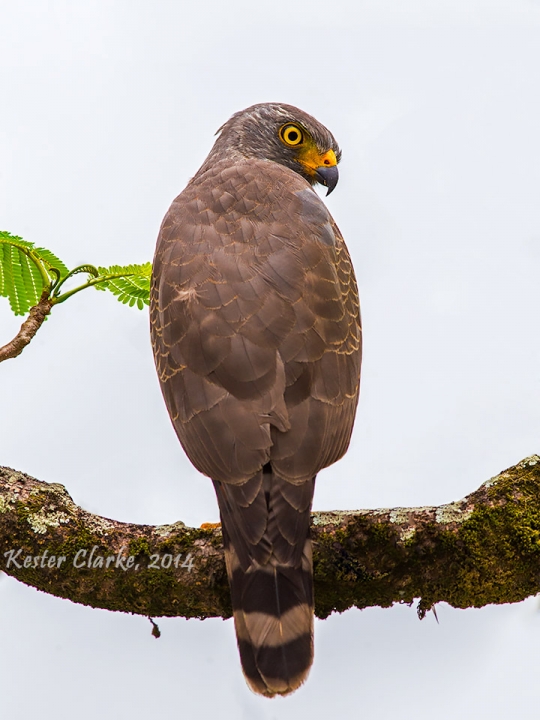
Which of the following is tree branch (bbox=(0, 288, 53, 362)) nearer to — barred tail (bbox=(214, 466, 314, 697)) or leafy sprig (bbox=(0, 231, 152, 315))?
leafy sprig (bbox=(0, 231, 152, 315))

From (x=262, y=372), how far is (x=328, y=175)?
272 cm

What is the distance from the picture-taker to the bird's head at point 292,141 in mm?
6215

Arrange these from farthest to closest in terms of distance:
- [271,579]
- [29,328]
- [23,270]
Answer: [23,270] < [29,328] < [271,579]

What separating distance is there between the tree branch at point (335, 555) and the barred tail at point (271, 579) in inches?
11.5

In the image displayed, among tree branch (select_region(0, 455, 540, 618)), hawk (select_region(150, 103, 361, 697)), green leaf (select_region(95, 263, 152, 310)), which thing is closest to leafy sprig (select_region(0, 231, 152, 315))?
green leaf (select_region(95, 263, 152, 310))

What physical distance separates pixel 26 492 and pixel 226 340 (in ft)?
4.10

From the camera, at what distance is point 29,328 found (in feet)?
15.5

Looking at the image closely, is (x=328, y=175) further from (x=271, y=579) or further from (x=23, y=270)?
(x=271, y=579)

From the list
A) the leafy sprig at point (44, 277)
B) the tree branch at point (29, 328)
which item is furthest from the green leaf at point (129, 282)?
the tree branch at point (29, 328)

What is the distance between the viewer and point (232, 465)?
374 cm

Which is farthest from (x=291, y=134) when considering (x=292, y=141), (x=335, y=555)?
(x=335, y=555)

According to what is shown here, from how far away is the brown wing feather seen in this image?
3.59m

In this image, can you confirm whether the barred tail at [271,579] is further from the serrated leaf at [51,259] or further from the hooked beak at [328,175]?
the hooked beak at [328,175]

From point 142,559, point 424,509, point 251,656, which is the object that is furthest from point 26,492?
point 424,509
